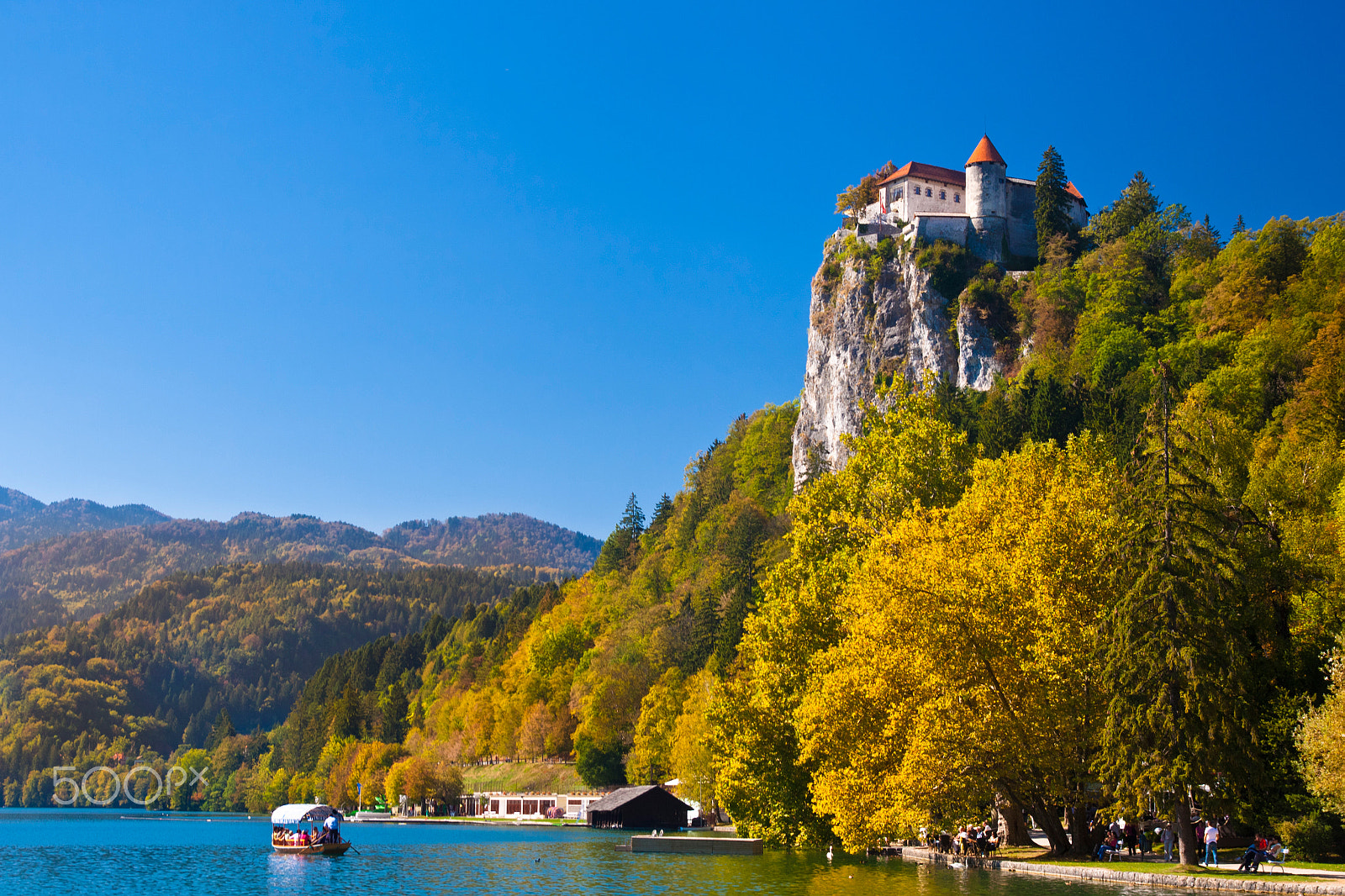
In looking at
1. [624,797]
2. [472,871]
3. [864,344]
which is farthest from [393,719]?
[472,871]

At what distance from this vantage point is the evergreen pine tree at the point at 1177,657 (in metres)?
31.5

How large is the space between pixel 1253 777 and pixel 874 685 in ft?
36.5

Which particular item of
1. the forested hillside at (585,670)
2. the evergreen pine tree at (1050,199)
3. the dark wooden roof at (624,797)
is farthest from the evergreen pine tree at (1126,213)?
the dark wooden roof at (624,797)

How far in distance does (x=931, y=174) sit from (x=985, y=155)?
19.1ft

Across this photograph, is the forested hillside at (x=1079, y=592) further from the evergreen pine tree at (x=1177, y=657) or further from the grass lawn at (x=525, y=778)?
the grass lawn at (x=525, y=778)

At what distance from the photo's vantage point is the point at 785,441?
138625 millimetres

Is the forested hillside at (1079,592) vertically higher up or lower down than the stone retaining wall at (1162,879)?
higher up

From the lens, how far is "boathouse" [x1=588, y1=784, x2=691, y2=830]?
7994 centimetres

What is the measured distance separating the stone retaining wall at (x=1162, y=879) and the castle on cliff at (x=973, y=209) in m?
77.3

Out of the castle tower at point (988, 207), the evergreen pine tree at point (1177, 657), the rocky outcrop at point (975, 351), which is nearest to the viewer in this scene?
the evergreen pine tree at point (1177, 657)

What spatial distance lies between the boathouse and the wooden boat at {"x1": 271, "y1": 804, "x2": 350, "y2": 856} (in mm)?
23353

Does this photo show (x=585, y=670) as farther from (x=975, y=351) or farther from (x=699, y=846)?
(x=699, y=846)

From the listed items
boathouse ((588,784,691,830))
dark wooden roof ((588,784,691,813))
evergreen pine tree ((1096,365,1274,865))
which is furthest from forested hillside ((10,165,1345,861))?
dark wooden roof ((588,784,691,813))

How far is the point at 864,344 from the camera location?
366 ft
